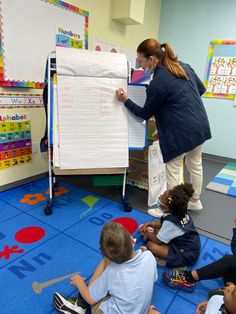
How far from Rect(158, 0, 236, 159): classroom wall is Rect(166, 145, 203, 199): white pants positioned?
82.9 inches

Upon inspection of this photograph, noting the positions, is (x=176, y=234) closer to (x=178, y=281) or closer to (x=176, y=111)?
(x=178, y=281)

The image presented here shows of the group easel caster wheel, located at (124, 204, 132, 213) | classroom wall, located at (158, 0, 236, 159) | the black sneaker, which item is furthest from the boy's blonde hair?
classroom wall, located at (158, 0, 236, 159)

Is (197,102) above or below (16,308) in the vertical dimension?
above

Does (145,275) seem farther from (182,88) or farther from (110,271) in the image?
(182,88)

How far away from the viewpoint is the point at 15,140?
8.00ft

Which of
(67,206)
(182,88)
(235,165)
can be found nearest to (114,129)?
(182,88)

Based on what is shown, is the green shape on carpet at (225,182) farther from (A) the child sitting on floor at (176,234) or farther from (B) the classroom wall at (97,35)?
(B) the classroom wall at (97,35)

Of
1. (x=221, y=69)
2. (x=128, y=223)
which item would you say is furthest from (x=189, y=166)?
(x=221, y=69)

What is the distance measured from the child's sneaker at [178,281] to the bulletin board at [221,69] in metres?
3.24

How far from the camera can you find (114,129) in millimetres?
2074

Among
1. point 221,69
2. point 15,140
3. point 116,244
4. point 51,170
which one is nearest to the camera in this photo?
point 116,244

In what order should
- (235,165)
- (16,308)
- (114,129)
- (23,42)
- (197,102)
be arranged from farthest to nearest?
1. (235,165)
2. (23,42)
3. (114,129)
4. (197,102)
5. (16,308)

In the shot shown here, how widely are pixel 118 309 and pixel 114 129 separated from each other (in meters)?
1.36

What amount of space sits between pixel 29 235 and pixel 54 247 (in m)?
0.23
